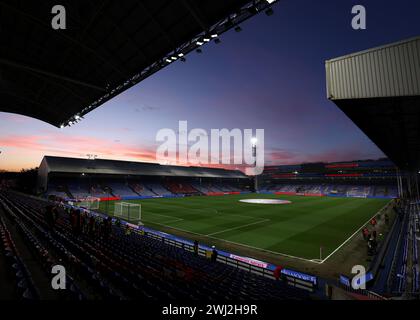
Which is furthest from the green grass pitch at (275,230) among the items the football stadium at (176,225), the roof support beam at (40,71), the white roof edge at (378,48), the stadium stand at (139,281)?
the roof support beam at (40,71)

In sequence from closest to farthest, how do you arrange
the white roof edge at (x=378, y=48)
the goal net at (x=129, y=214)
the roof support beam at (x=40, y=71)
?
the white roof edge at (x=378, y=48), the roof support beam at (x=40, y=71), the goal net at (x=129, y=214)

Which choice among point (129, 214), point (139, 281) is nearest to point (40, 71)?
point (139, 281)

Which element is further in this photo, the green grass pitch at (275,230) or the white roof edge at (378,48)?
the green grass pitch at (275,230)

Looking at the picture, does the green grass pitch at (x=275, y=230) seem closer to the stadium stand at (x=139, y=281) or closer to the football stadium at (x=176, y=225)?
the football stadium at (x=176, y=225)

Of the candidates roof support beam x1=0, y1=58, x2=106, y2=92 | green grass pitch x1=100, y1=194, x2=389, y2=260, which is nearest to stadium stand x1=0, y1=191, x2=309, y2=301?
green grass pitch x1=100, y1=194, x2=389, y2=260

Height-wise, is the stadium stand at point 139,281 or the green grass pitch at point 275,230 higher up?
the stadium stand at point 139,281

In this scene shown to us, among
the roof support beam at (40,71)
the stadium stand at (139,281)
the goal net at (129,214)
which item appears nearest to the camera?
the stadium stand at (139,281)

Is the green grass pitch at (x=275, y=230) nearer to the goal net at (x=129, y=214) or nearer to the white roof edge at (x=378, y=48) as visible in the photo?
the goal net at (x=129, y=214)

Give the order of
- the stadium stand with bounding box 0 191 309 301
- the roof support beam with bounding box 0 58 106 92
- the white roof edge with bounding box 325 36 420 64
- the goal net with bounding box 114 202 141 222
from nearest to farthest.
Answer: the stadium stand with bounding box 0 191 309 301
the white roof edge with bounding box 325 36 420 64
the roof support beam with bounding box 0 58 106 92
the goal net with bounding box 114 202 141 222

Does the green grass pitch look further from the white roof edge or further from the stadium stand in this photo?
the white roof edge

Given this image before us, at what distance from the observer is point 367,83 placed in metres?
8.88

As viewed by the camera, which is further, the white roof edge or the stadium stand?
the white roof edge

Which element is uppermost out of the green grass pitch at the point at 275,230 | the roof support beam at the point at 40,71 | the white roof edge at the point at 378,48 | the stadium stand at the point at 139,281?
the roof support beam at the point at 40,71
